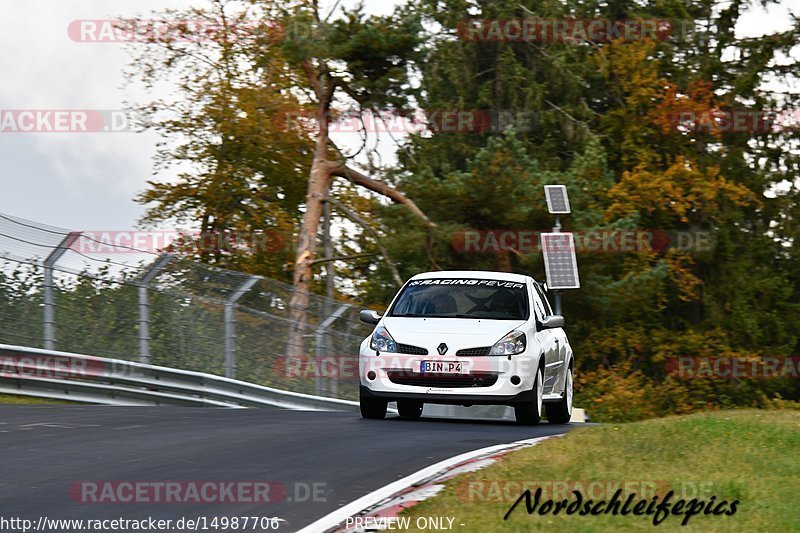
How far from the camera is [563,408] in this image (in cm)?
1642

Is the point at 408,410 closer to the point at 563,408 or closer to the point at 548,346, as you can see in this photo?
the point at 563,408

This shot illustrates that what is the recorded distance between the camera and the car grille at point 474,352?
13703mm

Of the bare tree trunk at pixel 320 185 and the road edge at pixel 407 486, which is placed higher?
the bare tree trunk at pixel 320 185

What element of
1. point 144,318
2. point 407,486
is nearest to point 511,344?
point 407,486

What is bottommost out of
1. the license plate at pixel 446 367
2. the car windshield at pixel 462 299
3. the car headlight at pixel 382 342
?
the license plate at pixel 446 367

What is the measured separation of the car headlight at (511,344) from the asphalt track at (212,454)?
88cm

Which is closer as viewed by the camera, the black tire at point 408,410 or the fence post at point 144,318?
the black tire at point 408,410

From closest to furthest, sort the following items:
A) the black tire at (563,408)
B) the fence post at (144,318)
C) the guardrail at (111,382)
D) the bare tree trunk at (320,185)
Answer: the black tire at (563,408)
the guardrail at (111,382)
the fence post at (144,318)
the bare tree trunk at (320,185)

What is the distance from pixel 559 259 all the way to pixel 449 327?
44.9 ft

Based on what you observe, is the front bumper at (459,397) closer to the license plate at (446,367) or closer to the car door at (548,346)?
the license plate at (446,367)

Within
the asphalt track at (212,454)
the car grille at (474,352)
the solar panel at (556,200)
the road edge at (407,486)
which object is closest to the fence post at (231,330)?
the asphalt track at (212,454)

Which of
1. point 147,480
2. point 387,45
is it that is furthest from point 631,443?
point 387,45

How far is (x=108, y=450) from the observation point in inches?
399

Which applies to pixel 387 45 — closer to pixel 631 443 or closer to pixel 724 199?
pixel 724 199
